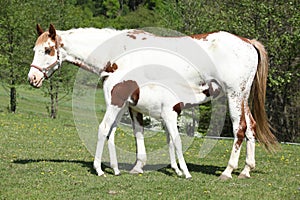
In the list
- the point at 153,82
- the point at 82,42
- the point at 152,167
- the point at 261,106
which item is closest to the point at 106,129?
the point at 153,82

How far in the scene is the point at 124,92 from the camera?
9148mm

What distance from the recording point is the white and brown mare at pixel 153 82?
9.20 metres

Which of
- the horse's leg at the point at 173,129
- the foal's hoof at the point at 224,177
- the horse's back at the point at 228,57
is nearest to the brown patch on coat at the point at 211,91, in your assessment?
the horse's back at the point at 228,57

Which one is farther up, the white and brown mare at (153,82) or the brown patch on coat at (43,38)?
the brown patch on coat at (43,38)

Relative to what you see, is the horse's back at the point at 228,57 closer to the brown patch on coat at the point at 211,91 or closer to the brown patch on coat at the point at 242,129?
the brown patch on coat at the point at 211,91

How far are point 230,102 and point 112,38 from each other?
2543 mm

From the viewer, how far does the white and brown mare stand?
9.20 metres

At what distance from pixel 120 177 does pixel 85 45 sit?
2.60 meters

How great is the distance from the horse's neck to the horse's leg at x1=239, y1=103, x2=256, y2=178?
120 inches

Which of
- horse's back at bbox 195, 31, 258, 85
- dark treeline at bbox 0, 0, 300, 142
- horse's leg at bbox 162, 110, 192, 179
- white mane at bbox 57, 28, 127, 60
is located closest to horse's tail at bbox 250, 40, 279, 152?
horse's back at bbox 195, 31, 258, 85

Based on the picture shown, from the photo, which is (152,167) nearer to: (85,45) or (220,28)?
(85,45)

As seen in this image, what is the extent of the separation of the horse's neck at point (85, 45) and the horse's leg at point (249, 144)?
3.04 m

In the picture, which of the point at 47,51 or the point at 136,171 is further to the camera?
Answer: the point at 136,171

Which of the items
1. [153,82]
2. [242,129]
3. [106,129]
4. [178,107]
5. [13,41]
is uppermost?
[13,41]
